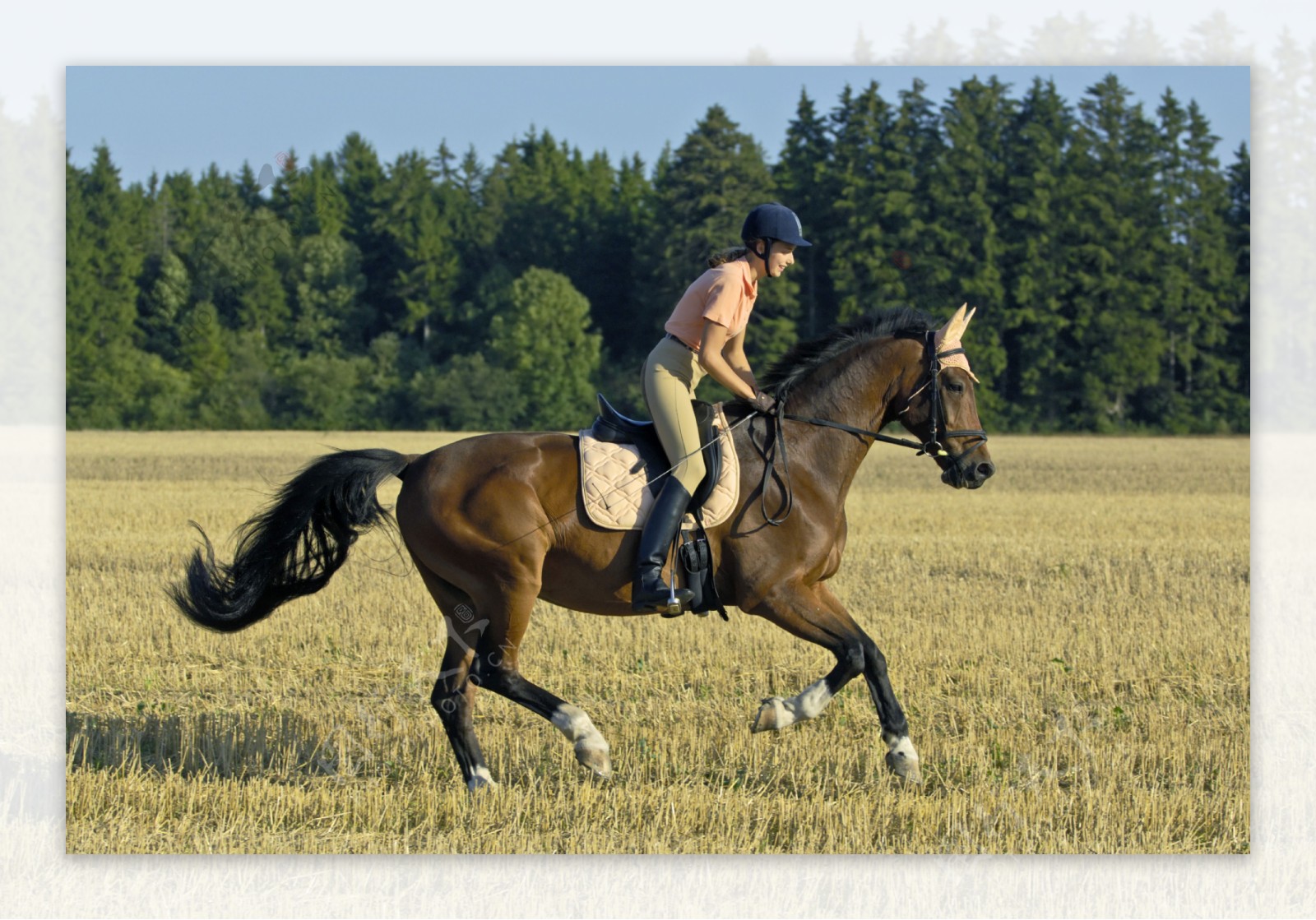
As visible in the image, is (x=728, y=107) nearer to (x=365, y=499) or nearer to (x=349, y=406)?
(x=349, y=406)

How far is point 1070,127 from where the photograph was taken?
43.0 metres

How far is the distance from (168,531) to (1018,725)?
13095mm

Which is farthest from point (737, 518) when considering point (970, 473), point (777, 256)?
point (777, 256)

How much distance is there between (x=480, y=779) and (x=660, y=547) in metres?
1.44

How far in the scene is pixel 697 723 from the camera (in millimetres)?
8148

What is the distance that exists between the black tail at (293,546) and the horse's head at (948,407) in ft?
8.99

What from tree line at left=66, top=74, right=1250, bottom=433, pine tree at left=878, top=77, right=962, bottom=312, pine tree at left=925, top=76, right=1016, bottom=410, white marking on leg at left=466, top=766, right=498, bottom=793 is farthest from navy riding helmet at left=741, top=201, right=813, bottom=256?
pine tree at left=925, top=76, right=1016, bottom=410

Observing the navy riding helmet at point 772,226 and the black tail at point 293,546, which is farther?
the black tail at point 293,546

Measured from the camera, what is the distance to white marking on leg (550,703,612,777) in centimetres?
673

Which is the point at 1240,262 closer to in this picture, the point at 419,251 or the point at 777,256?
the point at 419,251

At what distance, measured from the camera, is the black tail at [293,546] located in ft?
24.6

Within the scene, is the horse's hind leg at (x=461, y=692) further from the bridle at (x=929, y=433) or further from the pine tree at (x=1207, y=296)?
the pine tree at (x=1207, y=296)

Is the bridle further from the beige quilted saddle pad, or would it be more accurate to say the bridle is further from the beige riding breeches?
the beige riding breeches

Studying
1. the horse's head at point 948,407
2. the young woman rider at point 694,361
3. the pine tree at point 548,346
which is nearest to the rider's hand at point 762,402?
the young woman rider at point 694,361
